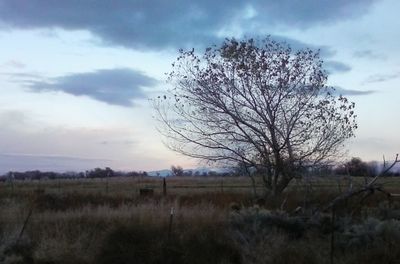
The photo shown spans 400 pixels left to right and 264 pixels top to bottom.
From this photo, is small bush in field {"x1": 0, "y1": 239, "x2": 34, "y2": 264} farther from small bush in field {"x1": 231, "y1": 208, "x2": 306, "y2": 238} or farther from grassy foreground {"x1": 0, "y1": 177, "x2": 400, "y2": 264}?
small bush in field {"x1": 231, "y1": 208, "x2": 306, "y2": 238}

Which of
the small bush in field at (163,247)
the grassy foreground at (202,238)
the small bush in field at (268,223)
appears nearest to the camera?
the grassy foreground at (202,238)

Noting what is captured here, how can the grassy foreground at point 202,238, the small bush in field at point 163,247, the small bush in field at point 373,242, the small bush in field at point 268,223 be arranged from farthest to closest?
the small bush in field at point 268,223, the small bush in field at point 163,247, the grassy foreground at point 202,238, the small bush in field at point 373,242

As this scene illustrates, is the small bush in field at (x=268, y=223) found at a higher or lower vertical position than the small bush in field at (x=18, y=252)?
higher

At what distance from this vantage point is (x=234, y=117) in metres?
27.5

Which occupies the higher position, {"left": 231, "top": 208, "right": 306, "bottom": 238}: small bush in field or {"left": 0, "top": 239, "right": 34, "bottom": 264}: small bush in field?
{"left": 231, "top": 208, "right": 306, "bottom": 238}: small bush in field

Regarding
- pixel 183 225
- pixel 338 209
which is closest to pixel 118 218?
pixel 183 225

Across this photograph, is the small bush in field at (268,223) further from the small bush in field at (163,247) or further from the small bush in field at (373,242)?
the small bush in field at (373,242)

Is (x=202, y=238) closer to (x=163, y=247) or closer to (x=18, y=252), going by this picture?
(x=163, y=247)

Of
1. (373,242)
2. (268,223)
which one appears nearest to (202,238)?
(268,223)

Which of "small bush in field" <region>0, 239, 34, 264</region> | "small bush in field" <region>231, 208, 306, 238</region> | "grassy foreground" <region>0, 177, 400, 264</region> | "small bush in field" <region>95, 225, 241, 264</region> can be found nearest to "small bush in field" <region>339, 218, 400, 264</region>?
"grassy foreground" <region>0, 177, 400, 264</region>

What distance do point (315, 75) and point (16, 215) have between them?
51.1 ft

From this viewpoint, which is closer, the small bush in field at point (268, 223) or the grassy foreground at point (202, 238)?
the grassy foreground at point (202, 238)

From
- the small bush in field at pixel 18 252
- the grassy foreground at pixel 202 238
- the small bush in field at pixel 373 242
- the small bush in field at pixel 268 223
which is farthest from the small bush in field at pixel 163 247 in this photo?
the small bush in field at pixel 373 242

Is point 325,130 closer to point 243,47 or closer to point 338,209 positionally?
point 243,47
